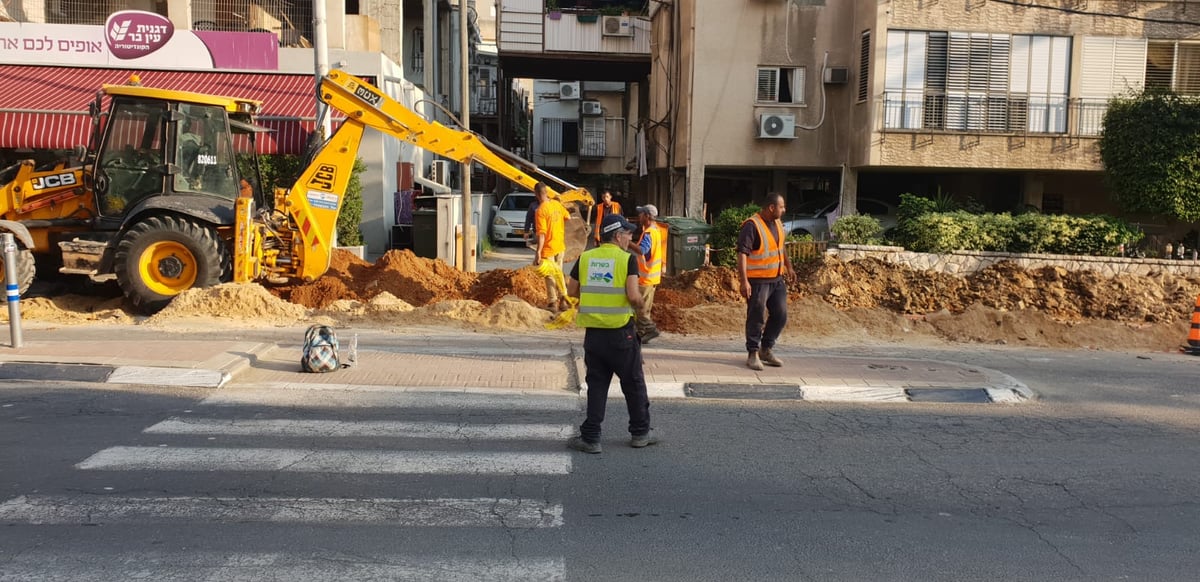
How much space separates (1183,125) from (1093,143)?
11.7 feet

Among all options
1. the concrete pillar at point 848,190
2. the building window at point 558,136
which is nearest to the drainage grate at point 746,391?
the concrete pillar at point 848,190

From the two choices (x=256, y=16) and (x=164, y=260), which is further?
(x=256, y=16)

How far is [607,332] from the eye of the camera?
634 cm

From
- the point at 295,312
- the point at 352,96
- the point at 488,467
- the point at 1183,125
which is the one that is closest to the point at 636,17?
the point at 1183,125

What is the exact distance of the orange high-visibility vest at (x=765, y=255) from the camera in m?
9.13

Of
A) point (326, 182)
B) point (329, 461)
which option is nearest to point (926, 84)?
point (326, 182)

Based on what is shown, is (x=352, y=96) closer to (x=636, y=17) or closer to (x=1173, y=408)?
(x=1173, y=408)

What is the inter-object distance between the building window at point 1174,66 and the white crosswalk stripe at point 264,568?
2236 cm

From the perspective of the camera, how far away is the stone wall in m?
14.7

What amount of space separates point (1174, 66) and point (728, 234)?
1262cm

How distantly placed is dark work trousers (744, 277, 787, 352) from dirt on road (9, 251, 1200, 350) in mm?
2661

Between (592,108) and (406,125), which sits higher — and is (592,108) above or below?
above

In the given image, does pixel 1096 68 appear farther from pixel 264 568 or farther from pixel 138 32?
pixel 264 568

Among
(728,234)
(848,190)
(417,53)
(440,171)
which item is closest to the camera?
(728,234)
